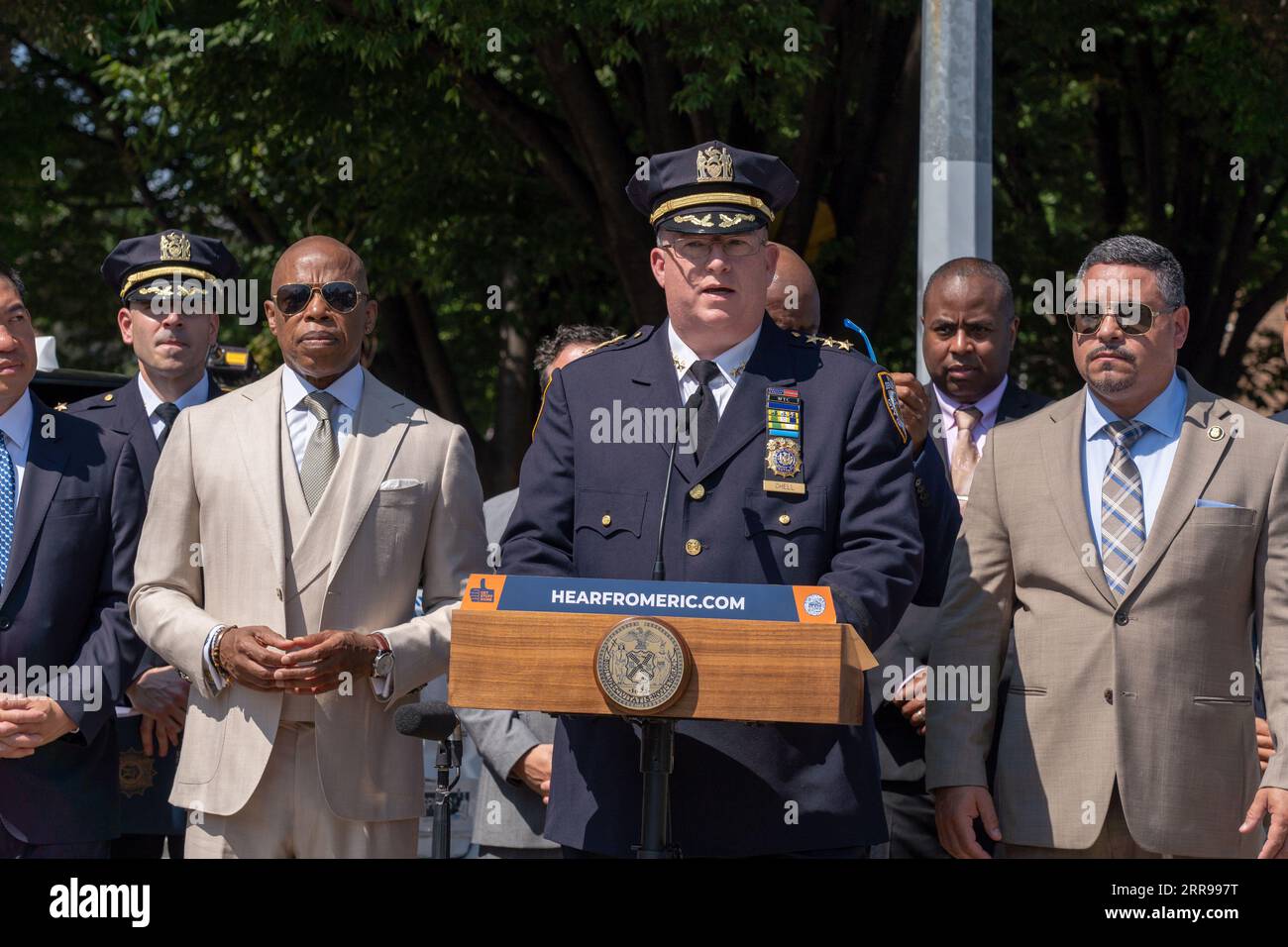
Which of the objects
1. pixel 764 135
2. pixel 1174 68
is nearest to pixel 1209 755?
pixel 764 135

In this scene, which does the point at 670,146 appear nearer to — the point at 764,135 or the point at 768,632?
the point at 764,135

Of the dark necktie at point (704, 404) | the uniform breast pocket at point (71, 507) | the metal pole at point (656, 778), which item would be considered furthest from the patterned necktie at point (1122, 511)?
the uniform breast pocket at point (71, 507)

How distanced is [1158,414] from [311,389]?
2.38 meters

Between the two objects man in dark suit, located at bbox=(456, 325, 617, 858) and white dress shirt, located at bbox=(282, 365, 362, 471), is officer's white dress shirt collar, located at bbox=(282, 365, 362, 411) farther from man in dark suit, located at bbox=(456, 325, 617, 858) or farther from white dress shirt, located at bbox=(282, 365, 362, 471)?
man in dark suit, located at bbox=(456, 325, 617, 858)

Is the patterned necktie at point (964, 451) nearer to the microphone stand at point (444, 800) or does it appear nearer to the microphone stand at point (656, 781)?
the microphone stand at point (444, 800)

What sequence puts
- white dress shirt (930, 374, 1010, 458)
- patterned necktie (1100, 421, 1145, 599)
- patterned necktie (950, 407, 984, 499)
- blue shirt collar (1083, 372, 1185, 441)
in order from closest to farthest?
patterned necktie (1100, 421, 1145, 599) < blue shirt collar (1083, 372, 1185, 441) < patterned necktie (950, 407, 984, 499) < white dress shirt (930, 374, 1010, 458)

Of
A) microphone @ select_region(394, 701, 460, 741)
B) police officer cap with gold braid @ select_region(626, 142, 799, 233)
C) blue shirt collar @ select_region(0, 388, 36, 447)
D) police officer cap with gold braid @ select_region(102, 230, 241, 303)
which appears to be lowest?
microphone @ select_region(394, 701, 460, 741)

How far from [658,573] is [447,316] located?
14537 mm

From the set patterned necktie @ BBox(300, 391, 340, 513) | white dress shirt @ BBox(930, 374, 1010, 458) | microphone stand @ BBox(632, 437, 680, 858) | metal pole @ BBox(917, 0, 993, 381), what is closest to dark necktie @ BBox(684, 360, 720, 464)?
microphone stand @ BBox(632, 437, 680, 858)

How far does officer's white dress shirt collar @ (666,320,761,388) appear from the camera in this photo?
462 centimetres

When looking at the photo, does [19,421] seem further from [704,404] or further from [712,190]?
[712,190]

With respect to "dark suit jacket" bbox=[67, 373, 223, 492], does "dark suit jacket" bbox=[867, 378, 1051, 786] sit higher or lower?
lower

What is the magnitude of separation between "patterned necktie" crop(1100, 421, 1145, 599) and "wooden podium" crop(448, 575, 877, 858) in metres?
1.17

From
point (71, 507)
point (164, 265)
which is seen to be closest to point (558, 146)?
point (164, 265)
